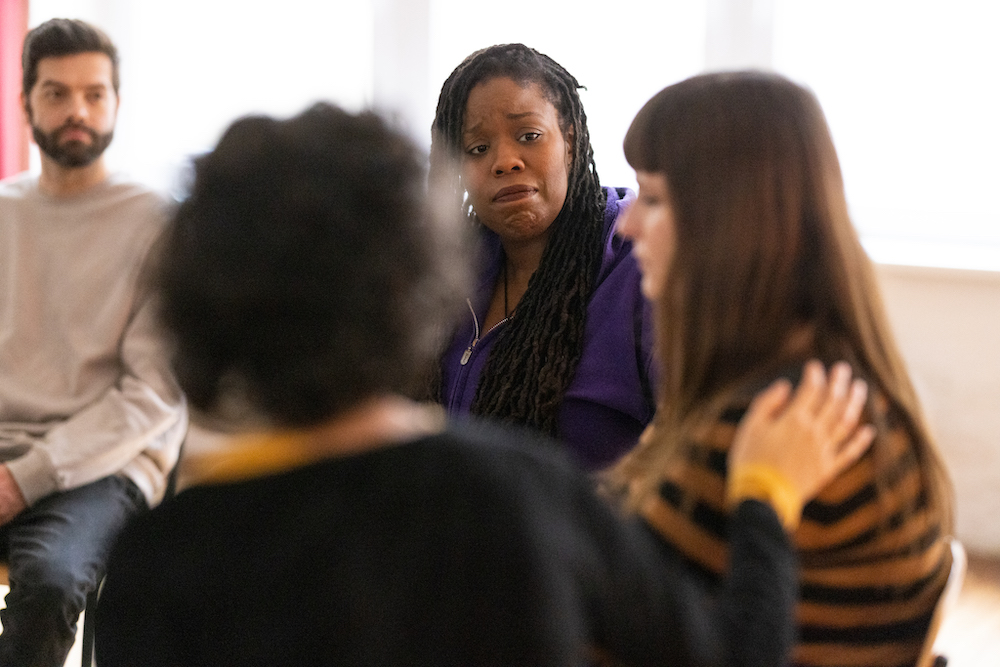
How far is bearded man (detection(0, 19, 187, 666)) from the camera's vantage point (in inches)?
71.7

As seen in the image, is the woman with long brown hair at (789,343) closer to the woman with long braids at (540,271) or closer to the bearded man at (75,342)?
the woman with long braids at (540,271)

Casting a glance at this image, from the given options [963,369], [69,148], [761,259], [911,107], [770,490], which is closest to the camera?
[770,490]

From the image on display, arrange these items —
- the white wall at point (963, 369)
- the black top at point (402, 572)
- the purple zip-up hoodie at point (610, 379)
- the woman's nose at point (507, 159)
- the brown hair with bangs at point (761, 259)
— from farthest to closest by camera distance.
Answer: the white wall at point (963, 369), the woman's nose at point (507, 159), the purple zip-up hoodie at point (610, 379), the brown hair with bangs at point (761, 259), the black top at point (402, 572)

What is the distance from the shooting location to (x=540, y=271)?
1.80 m

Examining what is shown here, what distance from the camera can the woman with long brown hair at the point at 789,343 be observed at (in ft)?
2.93

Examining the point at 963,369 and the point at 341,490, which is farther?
the point at 963,369

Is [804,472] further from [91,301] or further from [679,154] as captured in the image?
[91,301]

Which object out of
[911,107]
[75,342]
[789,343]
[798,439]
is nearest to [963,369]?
[911,107]

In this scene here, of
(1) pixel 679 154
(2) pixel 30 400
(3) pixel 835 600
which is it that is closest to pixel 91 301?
(2) pixel 30 400

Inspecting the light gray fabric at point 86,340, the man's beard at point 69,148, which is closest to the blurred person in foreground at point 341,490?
the light gray fabric at point 86,340

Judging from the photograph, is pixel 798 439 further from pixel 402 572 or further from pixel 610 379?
pixel 610 379

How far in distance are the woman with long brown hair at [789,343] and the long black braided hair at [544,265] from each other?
0.72 metres

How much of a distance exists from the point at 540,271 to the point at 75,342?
3.30 ft

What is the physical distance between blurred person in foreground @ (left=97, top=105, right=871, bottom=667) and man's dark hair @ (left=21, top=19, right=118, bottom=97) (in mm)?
1726
